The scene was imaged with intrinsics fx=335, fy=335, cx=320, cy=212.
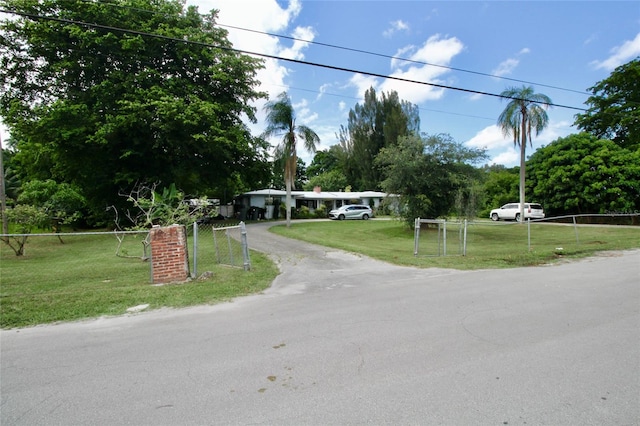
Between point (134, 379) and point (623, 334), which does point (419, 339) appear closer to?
point (623, 334)

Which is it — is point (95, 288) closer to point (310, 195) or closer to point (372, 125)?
point (310, 195)

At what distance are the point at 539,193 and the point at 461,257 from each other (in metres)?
22.2

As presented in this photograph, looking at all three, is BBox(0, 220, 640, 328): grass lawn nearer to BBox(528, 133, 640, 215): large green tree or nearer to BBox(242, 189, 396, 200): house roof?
BBox(528, 133, 640, 215): large green tree

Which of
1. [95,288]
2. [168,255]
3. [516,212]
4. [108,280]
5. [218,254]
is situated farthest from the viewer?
[516,212]

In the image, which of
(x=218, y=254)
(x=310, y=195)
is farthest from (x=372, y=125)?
(x=218, y=254)

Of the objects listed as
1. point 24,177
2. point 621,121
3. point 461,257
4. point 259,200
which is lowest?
point 461,257

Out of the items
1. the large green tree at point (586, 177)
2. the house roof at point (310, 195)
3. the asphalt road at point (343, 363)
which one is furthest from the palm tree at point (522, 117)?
the asphalt road at point (343, 363)

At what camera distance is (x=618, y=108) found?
101ft

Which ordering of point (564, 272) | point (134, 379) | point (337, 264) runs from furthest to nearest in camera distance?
1. point (337, 264)
2. point (564, 272)
3. point (134, 379)

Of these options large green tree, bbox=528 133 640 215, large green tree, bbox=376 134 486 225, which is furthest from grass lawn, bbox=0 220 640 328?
large green tree, bbox=528 133 640 215

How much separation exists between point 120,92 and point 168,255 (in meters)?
17.4

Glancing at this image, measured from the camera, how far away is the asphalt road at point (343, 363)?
2621mm

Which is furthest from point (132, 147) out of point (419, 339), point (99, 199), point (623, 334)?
point (623, 334)

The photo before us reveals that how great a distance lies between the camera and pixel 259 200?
33.4m
